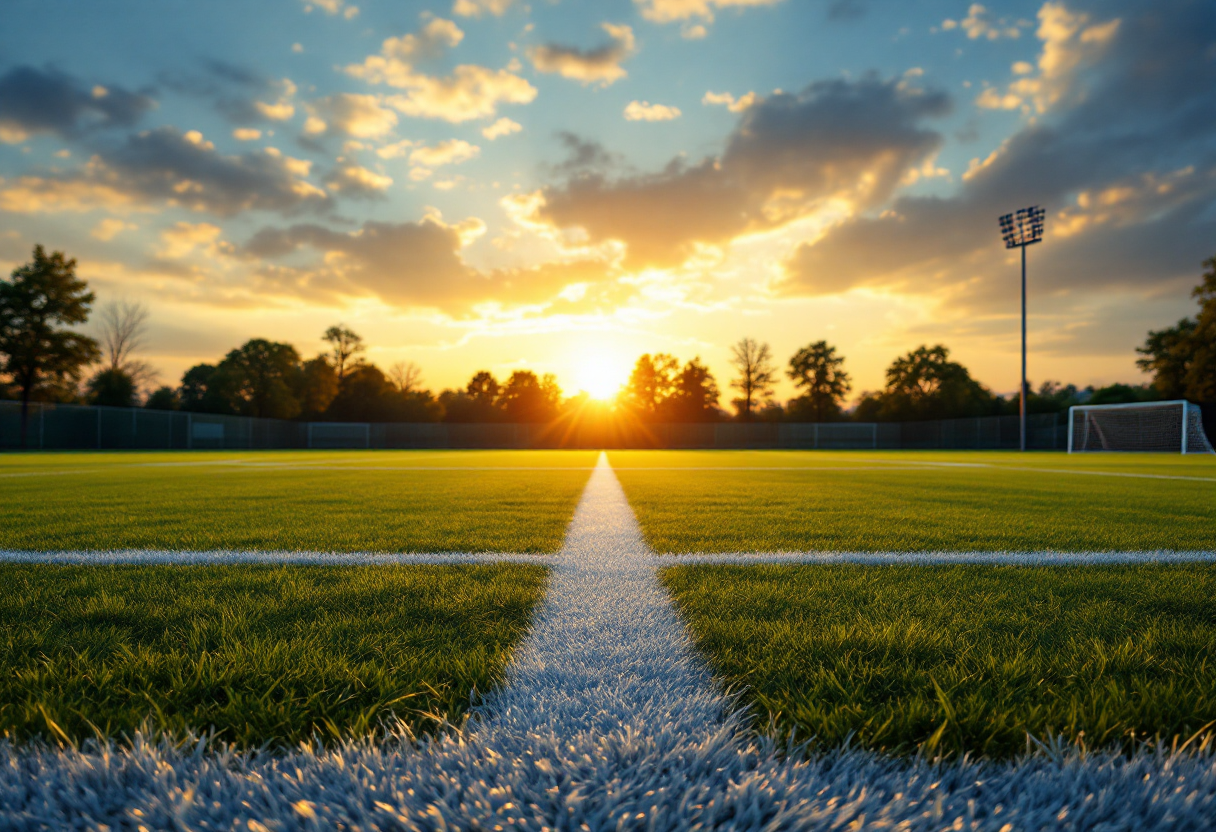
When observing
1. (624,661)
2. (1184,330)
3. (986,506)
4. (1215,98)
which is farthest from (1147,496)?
(1184,330)

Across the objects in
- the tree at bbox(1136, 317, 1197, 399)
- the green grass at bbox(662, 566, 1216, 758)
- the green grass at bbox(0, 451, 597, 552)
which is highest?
the tree at bbox(1136, 317, 1197, 399)

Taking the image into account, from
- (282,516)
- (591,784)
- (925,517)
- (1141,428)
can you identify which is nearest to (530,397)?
(1141,428)

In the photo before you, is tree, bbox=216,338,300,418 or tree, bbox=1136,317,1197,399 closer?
tree, bbox=1136,317,1197,399

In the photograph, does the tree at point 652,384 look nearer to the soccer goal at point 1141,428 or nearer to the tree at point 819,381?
the tree at point 819,381

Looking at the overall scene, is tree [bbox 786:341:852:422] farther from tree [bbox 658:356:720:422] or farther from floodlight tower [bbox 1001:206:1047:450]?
floodlight tower [bbox 1001:206:1047:450]

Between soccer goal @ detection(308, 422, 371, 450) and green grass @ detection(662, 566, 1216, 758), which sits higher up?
green grass @ detection(662, 566, 1216, 758)

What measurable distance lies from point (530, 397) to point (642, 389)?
37.0 ft

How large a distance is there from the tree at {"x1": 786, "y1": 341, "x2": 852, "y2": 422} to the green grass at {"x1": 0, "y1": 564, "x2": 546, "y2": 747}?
54.5m

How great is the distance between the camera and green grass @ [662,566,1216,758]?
1058 millimetres

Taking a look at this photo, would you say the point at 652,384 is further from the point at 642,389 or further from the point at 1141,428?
the point at 1141,428

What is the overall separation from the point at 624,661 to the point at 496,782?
0.58 metres

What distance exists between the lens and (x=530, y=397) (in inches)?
2184

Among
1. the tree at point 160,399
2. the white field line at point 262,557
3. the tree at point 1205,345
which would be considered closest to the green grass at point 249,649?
the white field line at point 262,557

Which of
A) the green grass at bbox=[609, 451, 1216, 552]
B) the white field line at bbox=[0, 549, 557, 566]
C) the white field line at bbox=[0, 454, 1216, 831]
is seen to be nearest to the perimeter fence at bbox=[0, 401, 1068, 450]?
the green grass at bbox=[609, 451, 1216, 552]
